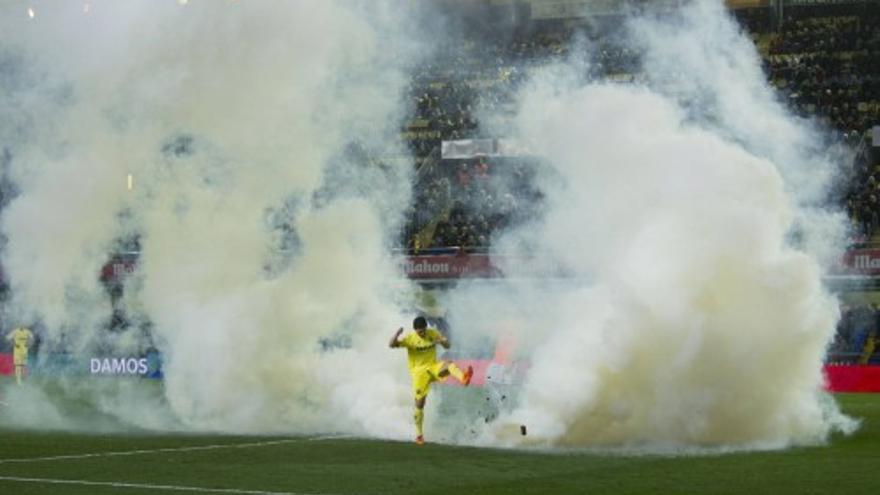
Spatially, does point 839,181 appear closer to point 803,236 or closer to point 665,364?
point 803,236

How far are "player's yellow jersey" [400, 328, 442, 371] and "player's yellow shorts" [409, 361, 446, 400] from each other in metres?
0.07

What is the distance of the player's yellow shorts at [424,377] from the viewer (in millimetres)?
24328

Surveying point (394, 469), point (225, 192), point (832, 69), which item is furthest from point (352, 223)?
point (832, 69)

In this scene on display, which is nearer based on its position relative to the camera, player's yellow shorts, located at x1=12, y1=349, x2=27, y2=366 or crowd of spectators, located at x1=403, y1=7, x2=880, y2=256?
crowd of spectators, located at x1=403, y1=7, x2=880, y2=256

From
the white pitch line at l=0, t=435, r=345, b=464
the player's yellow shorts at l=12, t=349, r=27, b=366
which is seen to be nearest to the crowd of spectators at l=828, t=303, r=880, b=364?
the white pitch line at l=0, t=435, r=345, b=464

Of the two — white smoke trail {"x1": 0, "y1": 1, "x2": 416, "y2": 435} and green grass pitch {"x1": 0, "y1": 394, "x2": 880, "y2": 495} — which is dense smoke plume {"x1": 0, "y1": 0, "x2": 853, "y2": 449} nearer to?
white smoke trail {"x1": 0, "y1": 1, "x2": 416, "y2": 435}

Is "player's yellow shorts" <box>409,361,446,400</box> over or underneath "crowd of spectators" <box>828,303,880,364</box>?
underneath

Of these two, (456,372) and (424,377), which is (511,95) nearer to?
(424,377)

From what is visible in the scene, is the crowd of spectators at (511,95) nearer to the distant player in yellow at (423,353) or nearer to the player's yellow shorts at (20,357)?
the player's yellow shorts at (20,357)

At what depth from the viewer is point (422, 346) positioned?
24.6m

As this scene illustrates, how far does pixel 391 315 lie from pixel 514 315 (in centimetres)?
813

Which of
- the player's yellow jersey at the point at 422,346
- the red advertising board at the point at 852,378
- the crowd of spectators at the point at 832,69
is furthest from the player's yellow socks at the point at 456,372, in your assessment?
the crowd of spectators at the point at 832,69

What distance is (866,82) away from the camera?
1783 inches

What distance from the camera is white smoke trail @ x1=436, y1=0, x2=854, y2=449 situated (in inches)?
944
